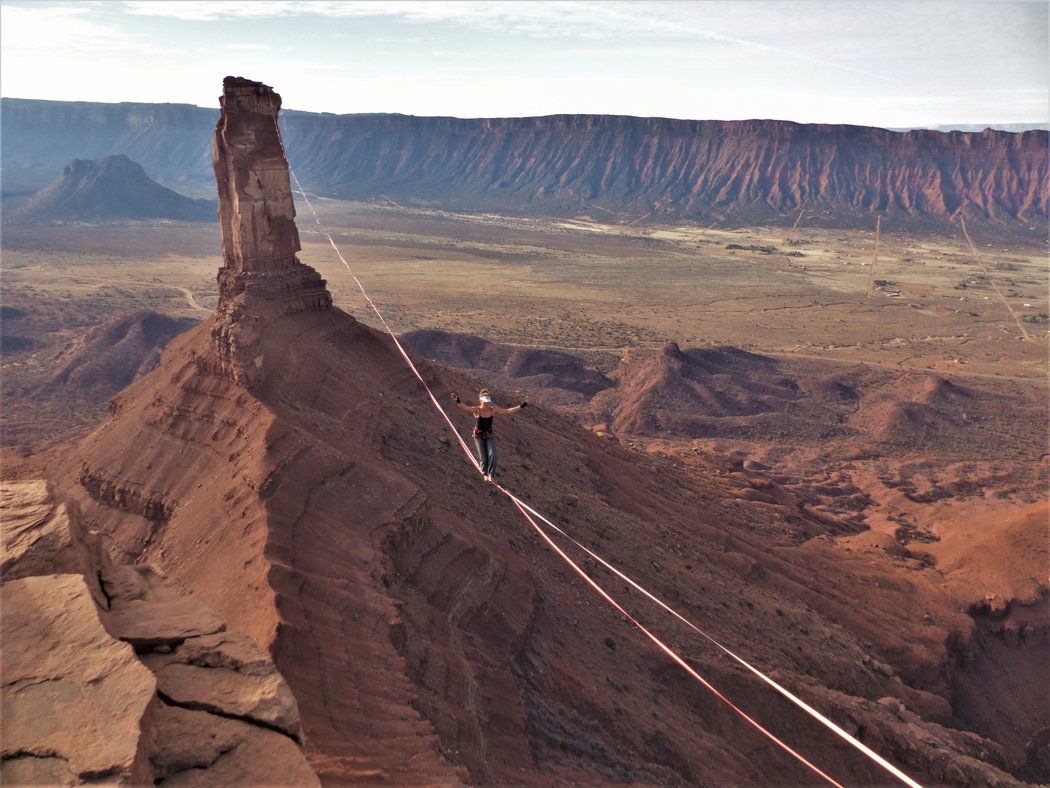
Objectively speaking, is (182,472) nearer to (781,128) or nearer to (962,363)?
(962,363)

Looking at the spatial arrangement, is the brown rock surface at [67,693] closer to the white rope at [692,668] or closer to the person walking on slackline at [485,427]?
the white rope at [692,668]

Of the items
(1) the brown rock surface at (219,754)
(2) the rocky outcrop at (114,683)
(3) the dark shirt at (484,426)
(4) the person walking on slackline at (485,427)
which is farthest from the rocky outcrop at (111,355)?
(1) the brown rock surface at (219,754)

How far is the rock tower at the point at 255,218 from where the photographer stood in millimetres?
25891

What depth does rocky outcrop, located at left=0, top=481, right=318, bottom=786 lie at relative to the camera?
6223mm

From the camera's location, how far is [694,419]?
56812 mm

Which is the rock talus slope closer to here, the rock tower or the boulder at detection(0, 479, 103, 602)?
the rock tower

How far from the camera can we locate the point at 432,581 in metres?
17.8

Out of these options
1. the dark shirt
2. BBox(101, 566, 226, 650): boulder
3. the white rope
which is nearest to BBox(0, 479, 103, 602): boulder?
BBox(101, 566, 226, 650): boulder

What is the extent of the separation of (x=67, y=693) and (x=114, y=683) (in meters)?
0.36

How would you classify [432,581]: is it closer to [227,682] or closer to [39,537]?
[227,682]

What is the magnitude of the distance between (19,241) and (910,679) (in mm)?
140080

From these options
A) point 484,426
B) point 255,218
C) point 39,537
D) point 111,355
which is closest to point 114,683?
point 39,537

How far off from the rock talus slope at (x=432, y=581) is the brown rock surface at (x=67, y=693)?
25.4 inches

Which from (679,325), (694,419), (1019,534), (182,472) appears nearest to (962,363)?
(679,325)
